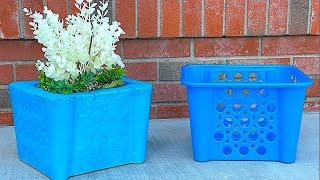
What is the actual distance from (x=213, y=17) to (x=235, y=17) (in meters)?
0.09

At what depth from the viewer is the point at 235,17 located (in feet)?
7.04

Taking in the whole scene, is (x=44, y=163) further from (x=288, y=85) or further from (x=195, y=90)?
(x=288, y=85)

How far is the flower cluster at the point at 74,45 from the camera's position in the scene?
1604 millimetres

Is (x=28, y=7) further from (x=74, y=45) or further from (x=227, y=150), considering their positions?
(x=227, y=150)

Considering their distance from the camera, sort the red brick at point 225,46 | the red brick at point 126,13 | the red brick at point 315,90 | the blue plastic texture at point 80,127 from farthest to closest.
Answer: the red brick at point 315,90, the red brick at point 225,46, the red brick at point 126,13, the blue plastic texture at point 80,127

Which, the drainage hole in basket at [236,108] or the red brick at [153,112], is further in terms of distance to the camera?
the red brick at [153,112]

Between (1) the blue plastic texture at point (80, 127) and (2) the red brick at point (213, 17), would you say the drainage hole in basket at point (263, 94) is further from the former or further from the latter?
(2) the red brick at point (213, 17)

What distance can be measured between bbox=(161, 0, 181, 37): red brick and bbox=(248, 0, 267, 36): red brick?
285 millimetres

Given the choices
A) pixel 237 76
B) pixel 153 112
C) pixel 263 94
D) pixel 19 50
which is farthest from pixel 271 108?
pixel 19 50

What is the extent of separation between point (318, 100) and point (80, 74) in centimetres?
114

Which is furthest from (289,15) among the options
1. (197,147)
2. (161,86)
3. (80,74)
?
(80,74)

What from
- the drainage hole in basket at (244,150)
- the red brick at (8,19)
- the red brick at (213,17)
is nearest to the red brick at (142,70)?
the red brick at (213,17)

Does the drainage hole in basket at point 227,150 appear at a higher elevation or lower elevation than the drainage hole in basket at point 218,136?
lower

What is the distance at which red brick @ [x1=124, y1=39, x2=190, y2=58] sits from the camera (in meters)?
2.15
